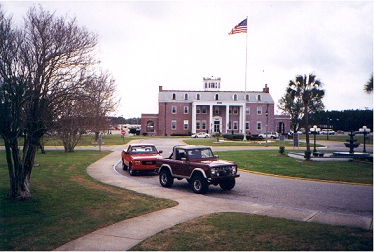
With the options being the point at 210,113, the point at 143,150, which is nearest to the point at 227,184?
the point at 143,150

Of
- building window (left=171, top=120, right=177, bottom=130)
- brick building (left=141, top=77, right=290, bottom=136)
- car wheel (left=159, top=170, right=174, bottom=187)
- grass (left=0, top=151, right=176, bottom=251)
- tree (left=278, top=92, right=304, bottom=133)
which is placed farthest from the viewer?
tree (left=278, top=92, right=304, bottom=133)

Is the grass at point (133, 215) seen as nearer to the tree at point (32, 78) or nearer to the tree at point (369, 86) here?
the tree at point (32, 78)

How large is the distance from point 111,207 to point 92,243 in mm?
2870

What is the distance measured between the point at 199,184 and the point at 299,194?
3.50 m

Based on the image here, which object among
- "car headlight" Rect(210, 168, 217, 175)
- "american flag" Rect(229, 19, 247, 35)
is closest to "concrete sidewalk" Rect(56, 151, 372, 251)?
"car headlight" Rect(210, 168, 217, 175)

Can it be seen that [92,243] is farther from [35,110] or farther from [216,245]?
[35,110]

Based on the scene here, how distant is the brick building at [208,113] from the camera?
70.8 metres

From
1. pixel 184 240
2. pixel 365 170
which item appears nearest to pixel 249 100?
pixel 365 170

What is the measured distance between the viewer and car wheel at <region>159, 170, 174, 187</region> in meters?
13.0

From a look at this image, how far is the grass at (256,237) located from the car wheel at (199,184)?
3509 millimetres

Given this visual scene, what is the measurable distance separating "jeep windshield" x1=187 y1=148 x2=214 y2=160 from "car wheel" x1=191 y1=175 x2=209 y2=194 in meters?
0.96

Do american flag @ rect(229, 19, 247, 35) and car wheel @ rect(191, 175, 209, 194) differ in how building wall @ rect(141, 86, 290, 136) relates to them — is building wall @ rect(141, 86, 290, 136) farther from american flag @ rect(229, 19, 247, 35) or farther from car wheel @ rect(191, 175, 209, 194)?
car wheel @ rect(191, 175, 209, 194)

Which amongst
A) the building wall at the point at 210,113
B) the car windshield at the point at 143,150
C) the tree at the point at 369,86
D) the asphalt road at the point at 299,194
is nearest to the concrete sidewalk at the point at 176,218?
the asphalt road at the point at 299,194

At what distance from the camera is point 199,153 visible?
12.7 metres
